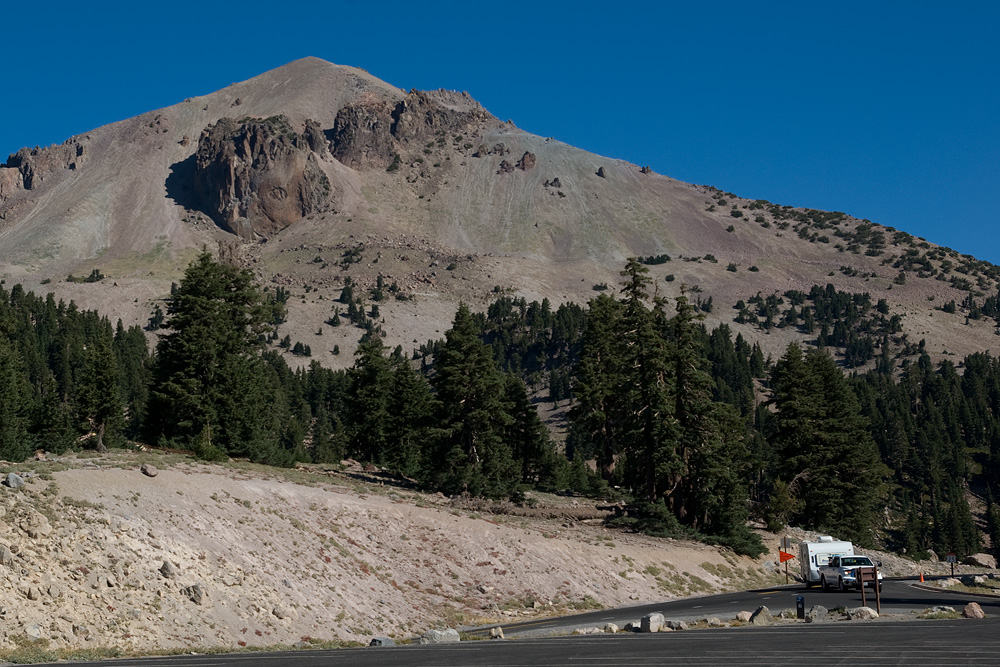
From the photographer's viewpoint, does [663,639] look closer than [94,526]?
Yes

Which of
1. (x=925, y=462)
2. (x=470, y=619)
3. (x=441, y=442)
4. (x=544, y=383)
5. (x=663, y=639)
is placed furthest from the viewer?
(x=544, y=383)

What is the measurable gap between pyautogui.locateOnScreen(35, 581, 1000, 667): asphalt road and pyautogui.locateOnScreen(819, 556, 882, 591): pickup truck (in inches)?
413

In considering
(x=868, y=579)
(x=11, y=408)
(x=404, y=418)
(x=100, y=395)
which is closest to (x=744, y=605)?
(x=868, y=579)

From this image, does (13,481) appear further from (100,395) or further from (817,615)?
(100,395)

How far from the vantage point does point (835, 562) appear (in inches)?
1623

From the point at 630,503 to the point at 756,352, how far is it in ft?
440

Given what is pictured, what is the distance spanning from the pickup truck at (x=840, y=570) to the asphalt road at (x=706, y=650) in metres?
10.5

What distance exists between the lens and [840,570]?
40438 millimetres

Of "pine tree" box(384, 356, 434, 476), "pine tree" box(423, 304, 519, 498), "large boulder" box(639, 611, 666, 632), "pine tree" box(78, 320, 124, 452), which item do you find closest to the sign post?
"large boulder" box(639, 611, 666, 632)

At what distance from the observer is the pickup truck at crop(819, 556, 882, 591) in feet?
131

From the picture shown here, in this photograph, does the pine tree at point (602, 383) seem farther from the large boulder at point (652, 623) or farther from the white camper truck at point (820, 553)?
the large boulder at point (652, 623)

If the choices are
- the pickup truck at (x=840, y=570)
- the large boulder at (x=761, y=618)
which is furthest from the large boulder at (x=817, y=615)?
the pickup truck at (x=840, y=570)

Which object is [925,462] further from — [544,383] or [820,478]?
[820,478]

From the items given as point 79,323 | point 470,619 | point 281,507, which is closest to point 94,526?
point 281,507
